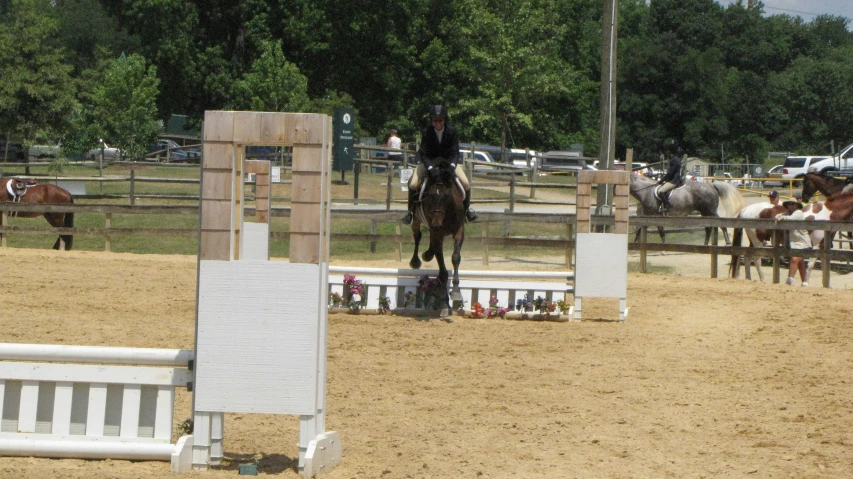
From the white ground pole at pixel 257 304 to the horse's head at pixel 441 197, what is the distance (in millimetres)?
6472

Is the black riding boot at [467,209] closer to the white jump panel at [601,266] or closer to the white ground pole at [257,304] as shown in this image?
the white jump panel at [601,266]

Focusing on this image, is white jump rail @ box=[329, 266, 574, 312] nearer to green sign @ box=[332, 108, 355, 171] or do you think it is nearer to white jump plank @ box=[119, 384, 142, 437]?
white jump plank @ box=[119, 384, 142, 437]

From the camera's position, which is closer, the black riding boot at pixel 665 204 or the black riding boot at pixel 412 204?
the black riding boot at pixel 412 204

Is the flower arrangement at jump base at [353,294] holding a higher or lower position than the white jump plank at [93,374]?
higher

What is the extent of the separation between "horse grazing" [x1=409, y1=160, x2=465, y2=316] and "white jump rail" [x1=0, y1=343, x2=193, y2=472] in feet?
21.5

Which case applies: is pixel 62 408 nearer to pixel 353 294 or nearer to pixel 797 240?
pixel 353 294

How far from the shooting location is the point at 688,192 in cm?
2380

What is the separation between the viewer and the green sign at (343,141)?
2880cm

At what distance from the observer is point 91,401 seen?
225 inches

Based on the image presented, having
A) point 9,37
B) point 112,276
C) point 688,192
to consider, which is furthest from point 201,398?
point 9,37

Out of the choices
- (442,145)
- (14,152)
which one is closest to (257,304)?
(442,145)

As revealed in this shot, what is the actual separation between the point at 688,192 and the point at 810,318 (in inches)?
472

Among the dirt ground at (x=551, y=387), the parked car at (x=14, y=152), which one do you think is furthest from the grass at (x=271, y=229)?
the parked car at (x=14, y=152)

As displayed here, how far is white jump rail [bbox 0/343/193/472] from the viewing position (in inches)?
222
